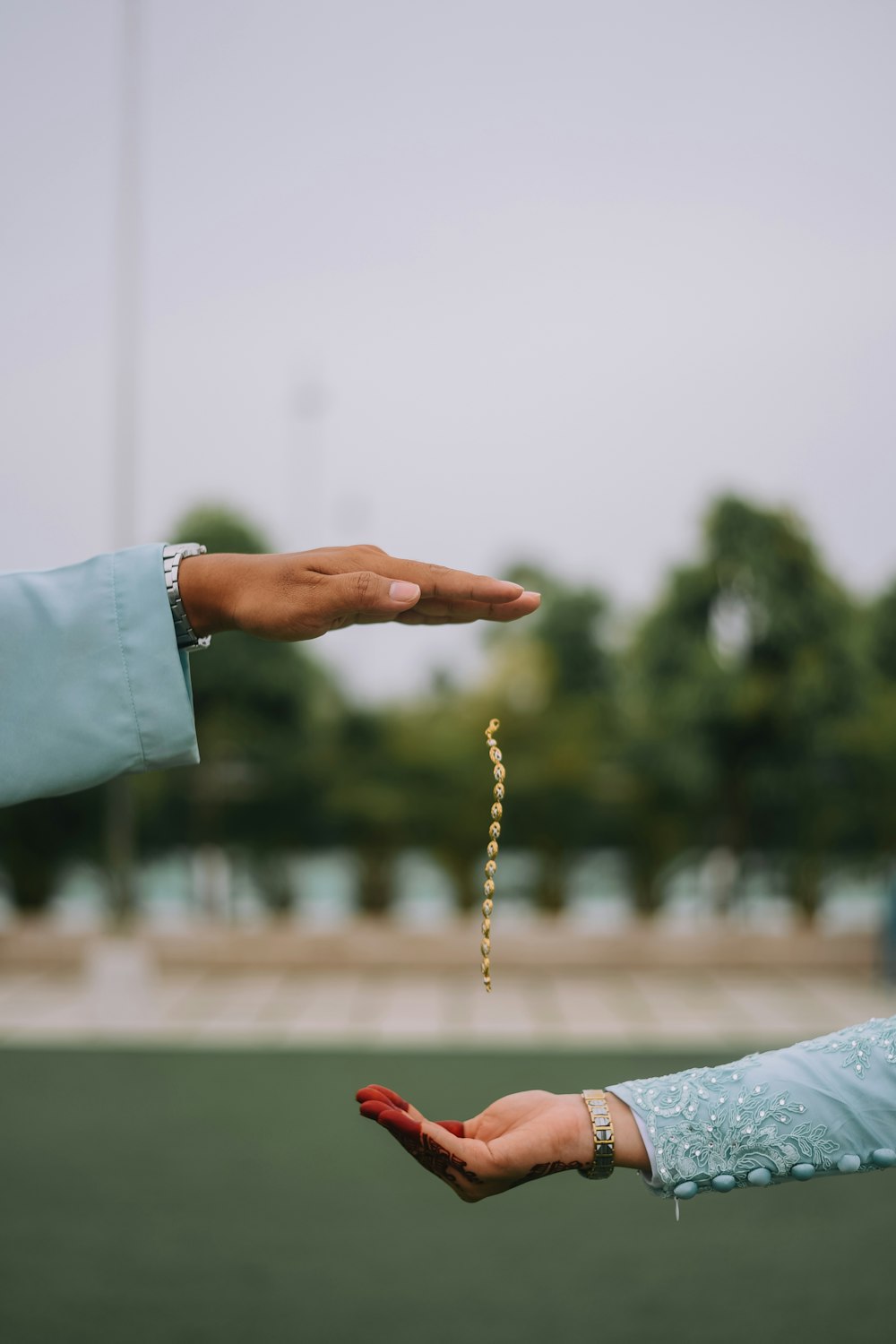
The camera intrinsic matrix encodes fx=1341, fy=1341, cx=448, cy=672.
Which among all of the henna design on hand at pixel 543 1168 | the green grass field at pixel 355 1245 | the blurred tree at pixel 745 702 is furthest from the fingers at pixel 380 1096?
the blurred tree at pixel 745 702

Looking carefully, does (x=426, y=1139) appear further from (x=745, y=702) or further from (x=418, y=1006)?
(x=745, y=702)

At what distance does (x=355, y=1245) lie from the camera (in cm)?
355

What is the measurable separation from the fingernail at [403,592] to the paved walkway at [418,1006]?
16.7 feet

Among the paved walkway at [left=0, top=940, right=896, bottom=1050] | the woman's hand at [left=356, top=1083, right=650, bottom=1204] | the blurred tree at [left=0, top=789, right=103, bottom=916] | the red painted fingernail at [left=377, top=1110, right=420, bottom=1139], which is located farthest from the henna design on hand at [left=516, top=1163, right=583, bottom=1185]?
the blurred tree at [left=0, top=789, right=103, bottom=916]

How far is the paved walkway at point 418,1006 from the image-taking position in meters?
6.11

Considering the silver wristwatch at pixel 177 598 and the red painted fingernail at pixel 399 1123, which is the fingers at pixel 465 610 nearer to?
the silver wristwatch at pixel 177 598

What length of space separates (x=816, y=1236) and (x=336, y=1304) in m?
1.35

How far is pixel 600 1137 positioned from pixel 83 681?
583 mm

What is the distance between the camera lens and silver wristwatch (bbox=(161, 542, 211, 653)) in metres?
1.05

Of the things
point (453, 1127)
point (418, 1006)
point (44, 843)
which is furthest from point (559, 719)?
point (453, 1127)

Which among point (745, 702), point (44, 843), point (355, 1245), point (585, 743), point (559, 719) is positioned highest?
point (745, 702)

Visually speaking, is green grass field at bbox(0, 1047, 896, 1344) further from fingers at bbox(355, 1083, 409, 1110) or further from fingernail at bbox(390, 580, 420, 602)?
fingernail at bbox(390, 580, 420, 602)

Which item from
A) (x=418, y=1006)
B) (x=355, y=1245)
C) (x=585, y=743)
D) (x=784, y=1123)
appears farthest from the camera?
(x=585, y=743)

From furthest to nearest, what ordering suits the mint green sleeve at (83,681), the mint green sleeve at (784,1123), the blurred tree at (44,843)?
the blurred tree at (44,843)
the mint green sleeve at (784,1123)
the mint green sleeve at (83,681)
